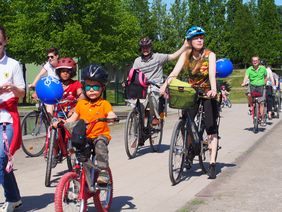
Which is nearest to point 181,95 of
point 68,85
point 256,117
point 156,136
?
point 68,85

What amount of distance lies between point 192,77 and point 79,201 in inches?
124

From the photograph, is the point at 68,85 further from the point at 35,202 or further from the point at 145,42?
the point at 145,42

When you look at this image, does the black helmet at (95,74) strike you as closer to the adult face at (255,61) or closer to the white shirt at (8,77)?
the white shirt at (8,77)

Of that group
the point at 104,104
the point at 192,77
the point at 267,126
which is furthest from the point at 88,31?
the point at 104,104

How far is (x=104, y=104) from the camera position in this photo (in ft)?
18.3

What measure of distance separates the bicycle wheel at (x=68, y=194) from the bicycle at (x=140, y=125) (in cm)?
413

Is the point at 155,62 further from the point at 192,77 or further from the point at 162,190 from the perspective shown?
the point at 162,190

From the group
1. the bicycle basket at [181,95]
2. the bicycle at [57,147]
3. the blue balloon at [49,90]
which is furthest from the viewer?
the bicycle at [57,147]

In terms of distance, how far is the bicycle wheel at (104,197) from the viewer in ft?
17.9

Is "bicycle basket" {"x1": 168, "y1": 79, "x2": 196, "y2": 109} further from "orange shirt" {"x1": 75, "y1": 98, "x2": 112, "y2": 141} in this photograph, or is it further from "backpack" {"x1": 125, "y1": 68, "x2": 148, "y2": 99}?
"backpack" {"x1": 125, "y1": 68, "x2": 148, "y2": 99}

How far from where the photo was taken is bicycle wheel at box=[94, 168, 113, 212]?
5449mm

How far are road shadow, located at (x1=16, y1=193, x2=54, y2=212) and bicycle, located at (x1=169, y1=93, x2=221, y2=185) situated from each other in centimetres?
162

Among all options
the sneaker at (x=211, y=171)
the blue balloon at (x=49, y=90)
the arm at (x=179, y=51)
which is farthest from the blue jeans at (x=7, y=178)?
the arm at (x=179, y=51)

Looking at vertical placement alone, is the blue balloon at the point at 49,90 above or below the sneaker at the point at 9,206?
above
